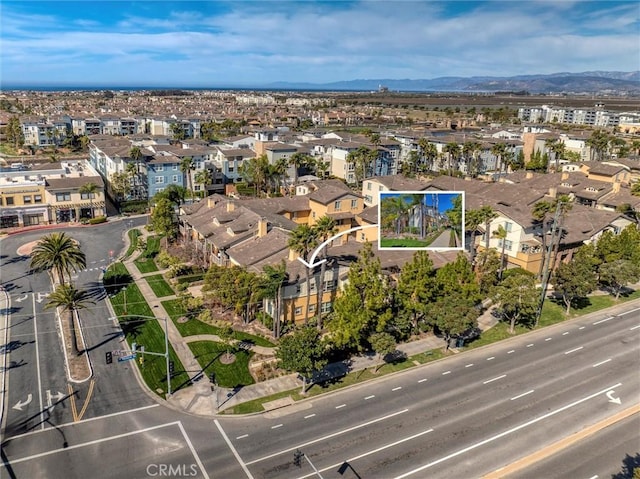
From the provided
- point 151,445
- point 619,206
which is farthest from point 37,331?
point 619,206

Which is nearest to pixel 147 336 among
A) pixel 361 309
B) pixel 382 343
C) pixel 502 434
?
pixel 361 309

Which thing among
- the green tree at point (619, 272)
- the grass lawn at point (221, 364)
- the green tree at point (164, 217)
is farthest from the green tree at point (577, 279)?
the green tree at point (164, 217)

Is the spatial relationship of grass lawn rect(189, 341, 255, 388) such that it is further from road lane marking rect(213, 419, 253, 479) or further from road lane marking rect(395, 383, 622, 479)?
road lane marking rect(395, 383, 622, 479)

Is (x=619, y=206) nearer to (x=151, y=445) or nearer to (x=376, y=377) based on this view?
(x=376, y=377)

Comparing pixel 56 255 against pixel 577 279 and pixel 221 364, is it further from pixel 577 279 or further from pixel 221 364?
pixel 577 279

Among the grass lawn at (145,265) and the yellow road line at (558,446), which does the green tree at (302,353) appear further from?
the grass lawn at (145,265)

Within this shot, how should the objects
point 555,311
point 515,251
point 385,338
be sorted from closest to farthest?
point 385,338
point 555,311
point 515,251
